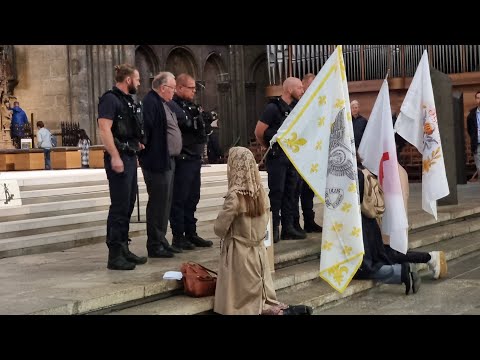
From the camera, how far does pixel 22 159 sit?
16344mm

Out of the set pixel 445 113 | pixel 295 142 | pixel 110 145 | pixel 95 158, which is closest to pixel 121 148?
pixel 110 145

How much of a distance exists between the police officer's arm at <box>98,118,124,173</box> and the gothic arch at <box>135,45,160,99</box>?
1309 cm

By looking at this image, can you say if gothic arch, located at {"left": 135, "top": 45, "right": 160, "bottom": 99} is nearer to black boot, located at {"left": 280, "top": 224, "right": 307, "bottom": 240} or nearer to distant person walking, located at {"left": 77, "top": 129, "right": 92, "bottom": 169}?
distant person walking, located at {"left": 77, "top": 129, "right": 92, "bottom": 169}

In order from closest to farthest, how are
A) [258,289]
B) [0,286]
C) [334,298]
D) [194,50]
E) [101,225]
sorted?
[258,289], [0,286], [334,298], [101,225], [194,50]

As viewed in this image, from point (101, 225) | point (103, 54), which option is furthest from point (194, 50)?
point (101, 225)

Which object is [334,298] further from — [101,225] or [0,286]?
[101,225]

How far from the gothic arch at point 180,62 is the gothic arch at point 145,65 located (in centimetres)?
53

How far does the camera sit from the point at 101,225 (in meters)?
8.89

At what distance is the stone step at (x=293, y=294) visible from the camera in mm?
5227

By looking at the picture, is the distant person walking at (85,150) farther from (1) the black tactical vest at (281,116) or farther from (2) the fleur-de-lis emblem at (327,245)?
(2) the fleur-de-lis emblem at (327,245)

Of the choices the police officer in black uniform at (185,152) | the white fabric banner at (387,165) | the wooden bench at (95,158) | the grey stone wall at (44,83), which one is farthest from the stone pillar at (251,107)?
the white fabric banner at (387,165)

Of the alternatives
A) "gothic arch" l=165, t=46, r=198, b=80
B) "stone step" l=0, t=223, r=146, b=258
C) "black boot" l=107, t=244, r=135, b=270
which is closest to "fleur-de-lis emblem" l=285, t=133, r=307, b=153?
"black boot" l=107, t=244, r=135, b=270

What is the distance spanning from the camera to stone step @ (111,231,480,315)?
17.1ft
